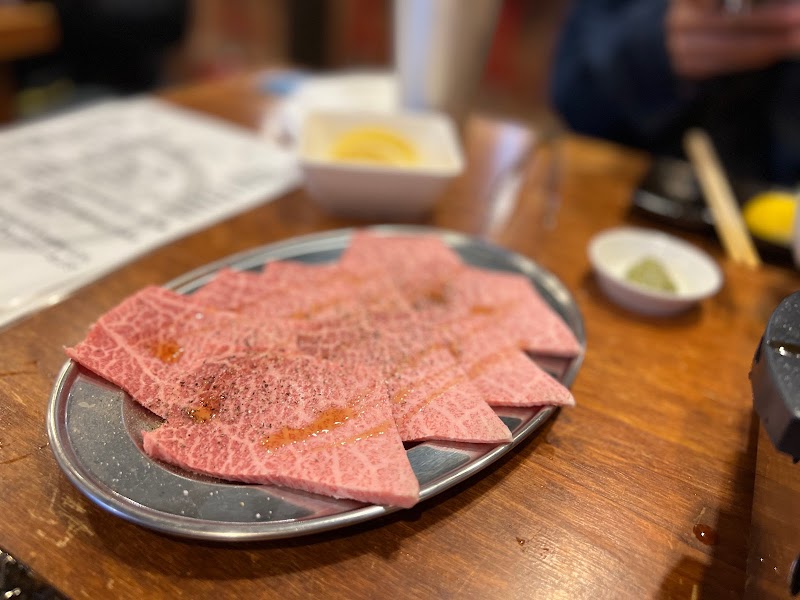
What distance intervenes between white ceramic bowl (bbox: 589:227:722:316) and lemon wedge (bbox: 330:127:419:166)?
0.54 meters

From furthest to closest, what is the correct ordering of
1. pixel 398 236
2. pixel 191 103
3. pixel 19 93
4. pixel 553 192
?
pixel 19 93
pixel 191 103
pixel 553 192
pixel 398 236

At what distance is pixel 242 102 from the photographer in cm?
211

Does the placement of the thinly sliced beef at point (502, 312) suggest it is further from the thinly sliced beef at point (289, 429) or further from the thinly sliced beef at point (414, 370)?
the thinly sliced beef at point (289, 429)

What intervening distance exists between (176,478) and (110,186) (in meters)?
1.07

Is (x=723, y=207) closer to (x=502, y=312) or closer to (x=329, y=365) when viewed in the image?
(x=502, y=312)

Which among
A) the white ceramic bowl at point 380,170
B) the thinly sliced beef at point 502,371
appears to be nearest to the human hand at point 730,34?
the white ceramic bowl at point 380,170

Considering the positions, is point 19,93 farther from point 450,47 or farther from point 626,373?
point 626,373

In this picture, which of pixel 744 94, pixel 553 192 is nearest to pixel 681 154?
pixel 744 94

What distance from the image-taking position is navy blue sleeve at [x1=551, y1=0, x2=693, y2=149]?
6.51 ft

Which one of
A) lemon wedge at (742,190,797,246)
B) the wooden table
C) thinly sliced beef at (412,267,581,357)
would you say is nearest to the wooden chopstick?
lemon wedge at (742,190,797,246)

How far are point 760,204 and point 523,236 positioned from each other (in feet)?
2.30

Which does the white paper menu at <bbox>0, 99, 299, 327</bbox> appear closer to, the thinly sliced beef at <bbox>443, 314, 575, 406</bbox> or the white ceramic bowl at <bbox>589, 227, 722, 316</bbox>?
the thinly sliced beef at <bbox>443, 314, 575, 406</bbox>

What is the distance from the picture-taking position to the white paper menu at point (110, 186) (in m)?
1.20

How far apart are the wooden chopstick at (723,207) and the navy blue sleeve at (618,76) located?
10.2 inches
